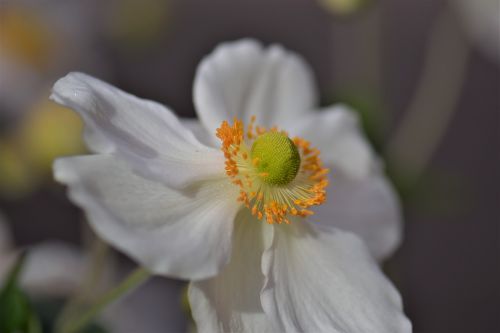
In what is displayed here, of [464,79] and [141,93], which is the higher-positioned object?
[464,79]

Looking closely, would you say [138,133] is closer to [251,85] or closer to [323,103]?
[251,85]

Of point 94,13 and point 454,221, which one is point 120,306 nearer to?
point 94,13

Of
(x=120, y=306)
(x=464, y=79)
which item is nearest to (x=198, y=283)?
(x=120, y=306)

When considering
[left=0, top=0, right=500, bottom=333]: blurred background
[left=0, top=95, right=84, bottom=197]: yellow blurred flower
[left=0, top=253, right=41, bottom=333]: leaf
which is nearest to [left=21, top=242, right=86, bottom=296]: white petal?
[left=0, top=0, right=500, bottom=333]: blurred background

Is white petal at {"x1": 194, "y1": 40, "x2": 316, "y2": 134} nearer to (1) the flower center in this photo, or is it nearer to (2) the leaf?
(1) the flower center

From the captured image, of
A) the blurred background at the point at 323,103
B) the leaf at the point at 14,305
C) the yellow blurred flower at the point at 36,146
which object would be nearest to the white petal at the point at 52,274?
the blurred background at the point at 323,103

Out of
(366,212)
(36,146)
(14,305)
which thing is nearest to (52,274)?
(36,146)
